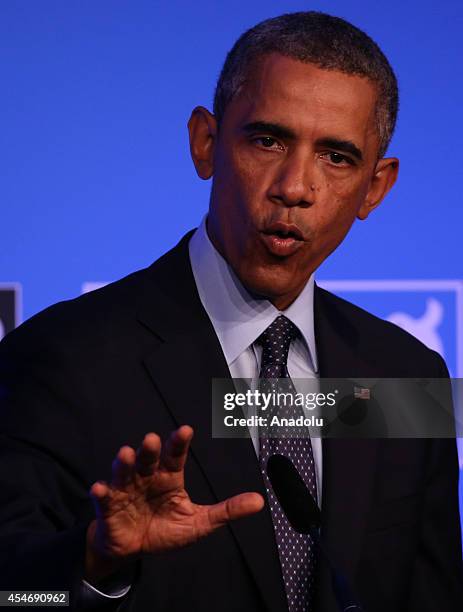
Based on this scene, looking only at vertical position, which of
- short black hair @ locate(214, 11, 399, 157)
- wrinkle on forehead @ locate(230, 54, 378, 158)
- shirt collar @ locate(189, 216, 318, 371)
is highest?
short black hair @ locate(214, 11, 399, 157)

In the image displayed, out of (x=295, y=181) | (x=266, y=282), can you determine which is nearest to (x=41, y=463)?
(x=266, y=282)

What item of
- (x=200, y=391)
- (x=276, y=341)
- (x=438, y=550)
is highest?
(x=276, y=341)

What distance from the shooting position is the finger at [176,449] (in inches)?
46.6

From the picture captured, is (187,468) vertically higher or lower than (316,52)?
lower

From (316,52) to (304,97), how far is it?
0.09m

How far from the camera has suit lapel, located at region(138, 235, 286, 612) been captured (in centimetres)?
161

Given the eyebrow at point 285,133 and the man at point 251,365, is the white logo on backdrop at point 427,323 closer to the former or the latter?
the man at point 251,365

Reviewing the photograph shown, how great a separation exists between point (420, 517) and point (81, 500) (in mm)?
685

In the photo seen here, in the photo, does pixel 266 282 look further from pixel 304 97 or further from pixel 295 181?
pixel 304 97

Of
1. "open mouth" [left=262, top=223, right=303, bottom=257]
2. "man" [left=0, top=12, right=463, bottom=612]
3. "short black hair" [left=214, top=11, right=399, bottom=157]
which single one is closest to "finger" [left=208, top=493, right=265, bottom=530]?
"man" [left=0, top=12, right=463, bottom=612]

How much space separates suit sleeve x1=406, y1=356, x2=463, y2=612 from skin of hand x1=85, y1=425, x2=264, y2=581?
0.79 m

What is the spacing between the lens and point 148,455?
1.17m

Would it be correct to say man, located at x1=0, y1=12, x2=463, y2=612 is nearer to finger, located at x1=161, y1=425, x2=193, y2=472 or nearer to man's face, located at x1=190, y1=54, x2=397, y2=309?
man's face, located at x1=190, y1=54, x2=397, y2=309

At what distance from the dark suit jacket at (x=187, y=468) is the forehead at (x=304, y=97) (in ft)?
1.07
